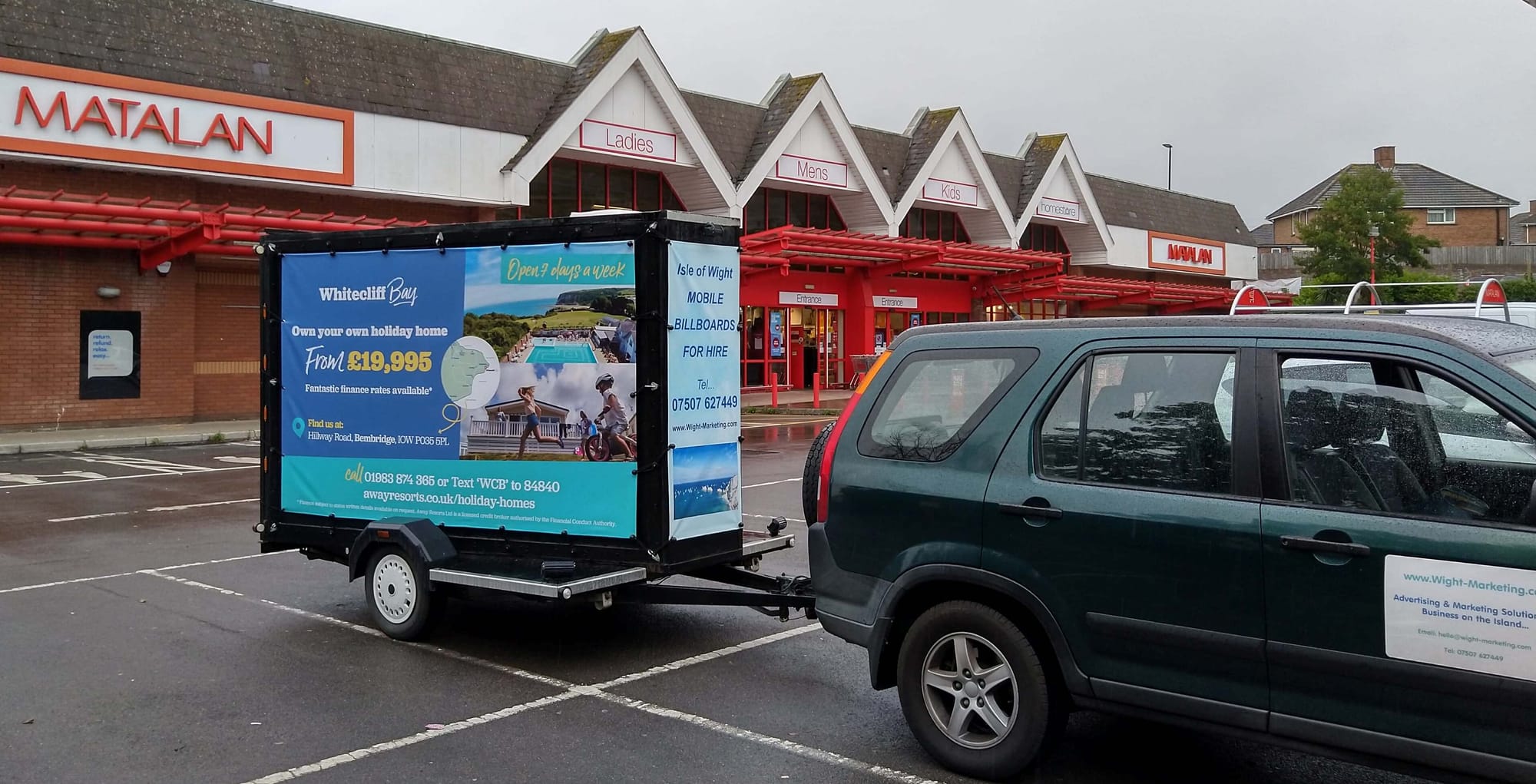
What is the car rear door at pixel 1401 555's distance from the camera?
363 cm

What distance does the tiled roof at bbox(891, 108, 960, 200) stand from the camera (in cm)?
3628

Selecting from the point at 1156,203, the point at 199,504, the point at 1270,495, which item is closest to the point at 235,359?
the point at 199,504

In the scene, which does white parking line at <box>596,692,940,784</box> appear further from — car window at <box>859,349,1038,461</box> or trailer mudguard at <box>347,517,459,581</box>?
trailer mudguard at <box>347,517,459,581</box>

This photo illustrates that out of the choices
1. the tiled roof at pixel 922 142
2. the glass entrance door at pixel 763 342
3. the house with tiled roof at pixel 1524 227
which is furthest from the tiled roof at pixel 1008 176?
the house with tiled roof at pixel 1524 227

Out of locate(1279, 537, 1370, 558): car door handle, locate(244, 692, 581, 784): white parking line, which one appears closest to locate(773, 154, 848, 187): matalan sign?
locate(244, 692, 581, 784): white parking line

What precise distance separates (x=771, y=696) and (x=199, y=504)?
9.00 meters

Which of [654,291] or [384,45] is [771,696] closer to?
[654,291]

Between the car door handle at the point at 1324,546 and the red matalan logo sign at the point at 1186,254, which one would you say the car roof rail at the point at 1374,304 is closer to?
the car door handle at the point at 1324,546

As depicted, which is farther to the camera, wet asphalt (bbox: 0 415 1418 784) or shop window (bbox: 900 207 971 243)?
shop window (bbox: 900 207 971 243)

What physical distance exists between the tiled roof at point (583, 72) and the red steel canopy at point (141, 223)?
16.4 feet

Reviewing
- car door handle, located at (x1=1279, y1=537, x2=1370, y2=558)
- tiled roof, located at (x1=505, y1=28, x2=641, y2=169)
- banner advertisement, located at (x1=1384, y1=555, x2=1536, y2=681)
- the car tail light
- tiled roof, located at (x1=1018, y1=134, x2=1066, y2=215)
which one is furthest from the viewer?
tiled roof, located at (x1=1018, y1=134, x2=1066, y2=215)

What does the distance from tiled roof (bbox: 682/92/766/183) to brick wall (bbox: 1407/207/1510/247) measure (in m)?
54.8

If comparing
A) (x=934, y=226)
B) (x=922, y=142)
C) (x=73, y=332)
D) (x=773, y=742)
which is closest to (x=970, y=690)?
(x=773, y=742)

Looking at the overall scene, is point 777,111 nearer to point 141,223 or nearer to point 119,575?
point 141,223
